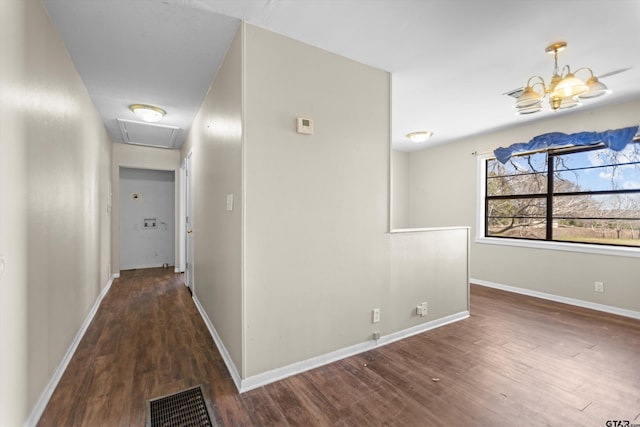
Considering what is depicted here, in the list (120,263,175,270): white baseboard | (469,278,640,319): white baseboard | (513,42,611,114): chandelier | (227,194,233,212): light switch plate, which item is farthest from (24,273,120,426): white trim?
(469,278,640,319): white baseboard

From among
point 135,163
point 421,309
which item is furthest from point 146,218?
point 421,309

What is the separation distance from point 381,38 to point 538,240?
154 inches

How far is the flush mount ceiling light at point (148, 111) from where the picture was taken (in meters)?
3.48

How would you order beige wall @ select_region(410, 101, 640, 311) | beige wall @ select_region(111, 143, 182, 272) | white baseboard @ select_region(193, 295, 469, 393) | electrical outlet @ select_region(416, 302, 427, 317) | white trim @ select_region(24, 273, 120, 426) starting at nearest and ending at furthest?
white trim @ select_region(24, 273, 120, 426) → white baseboard @ select_region(193, 295, 469, 393) → electrical outlet @ select_region(416, 302, 427, 317) → beige wall @ select_region(410, 101, 640, 311) → beige wall @ select_region(111, 143, 182, 272)

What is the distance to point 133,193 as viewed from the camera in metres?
6.07

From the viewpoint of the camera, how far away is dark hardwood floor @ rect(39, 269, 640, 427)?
173 centimetres

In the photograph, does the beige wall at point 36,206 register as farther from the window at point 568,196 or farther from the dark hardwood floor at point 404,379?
the window at point 568,196

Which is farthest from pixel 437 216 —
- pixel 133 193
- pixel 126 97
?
pixel 133 193

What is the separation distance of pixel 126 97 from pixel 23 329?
8.70 ft

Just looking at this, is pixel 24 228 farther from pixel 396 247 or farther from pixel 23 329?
pixel 396 247

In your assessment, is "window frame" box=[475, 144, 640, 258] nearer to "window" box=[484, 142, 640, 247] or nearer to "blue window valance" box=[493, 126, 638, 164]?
"window" box=[484, 142, 640, 247]

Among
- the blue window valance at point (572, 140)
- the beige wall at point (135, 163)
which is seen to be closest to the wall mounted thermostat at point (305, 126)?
the blue window valance at point (572, 140)

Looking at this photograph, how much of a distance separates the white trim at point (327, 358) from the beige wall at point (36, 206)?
1.22 m

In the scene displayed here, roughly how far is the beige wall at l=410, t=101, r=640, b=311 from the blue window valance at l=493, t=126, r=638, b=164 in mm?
126
